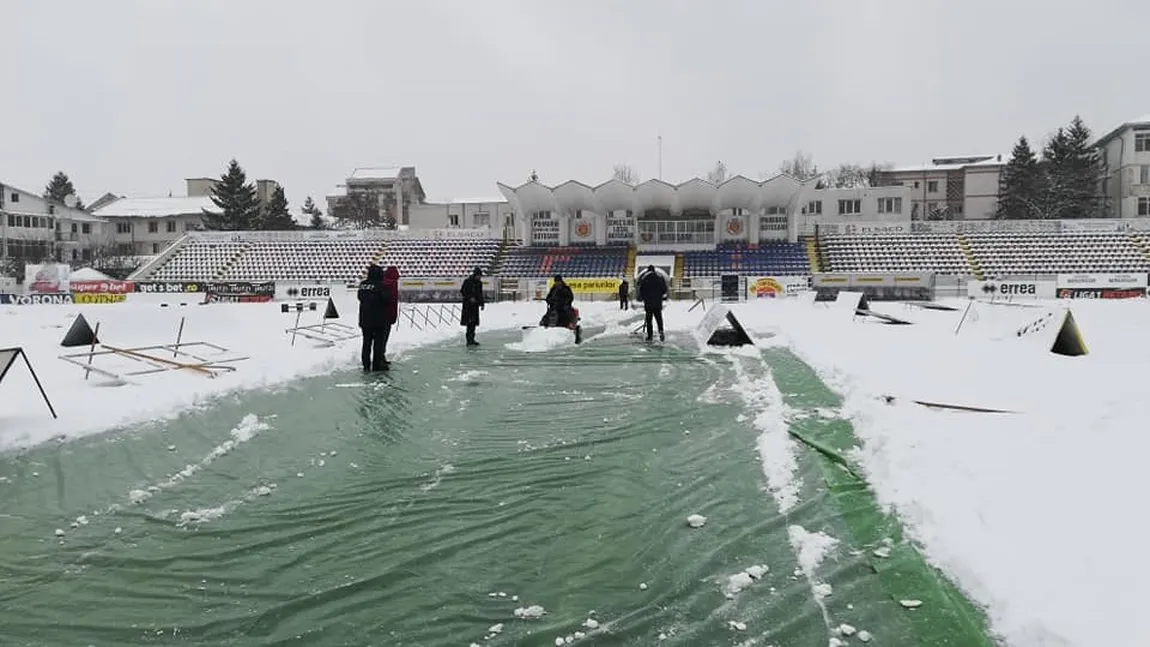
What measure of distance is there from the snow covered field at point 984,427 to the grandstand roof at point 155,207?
6801 centimetres

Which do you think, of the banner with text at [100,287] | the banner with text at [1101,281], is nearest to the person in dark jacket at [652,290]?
the banner with text at [1101,281]

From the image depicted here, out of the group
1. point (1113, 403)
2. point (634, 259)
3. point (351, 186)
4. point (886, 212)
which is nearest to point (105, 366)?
point (1113, 403)

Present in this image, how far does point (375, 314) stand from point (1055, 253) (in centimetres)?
4521

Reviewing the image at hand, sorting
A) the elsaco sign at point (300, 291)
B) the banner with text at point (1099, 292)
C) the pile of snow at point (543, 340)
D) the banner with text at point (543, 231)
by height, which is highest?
the banner with text at point (543, 231)

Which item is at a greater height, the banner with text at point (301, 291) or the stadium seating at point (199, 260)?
the stadium seating at point (199, 260)

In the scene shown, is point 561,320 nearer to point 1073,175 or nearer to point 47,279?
point 47,279

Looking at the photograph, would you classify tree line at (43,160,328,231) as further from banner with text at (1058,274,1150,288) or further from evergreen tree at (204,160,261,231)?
banner with text at (1058,274,1150,288)

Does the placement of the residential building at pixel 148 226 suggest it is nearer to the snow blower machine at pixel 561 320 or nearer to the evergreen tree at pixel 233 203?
the evergreen tree at pixel 233 203

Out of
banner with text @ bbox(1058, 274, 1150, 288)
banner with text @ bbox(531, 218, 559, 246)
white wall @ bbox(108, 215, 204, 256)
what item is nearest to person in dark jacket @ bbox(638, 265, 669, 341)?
banner with text @ bbox(1058, 274, 1150, 288)

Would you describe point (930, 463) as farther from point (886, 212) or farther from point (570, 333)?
point (886, 212)

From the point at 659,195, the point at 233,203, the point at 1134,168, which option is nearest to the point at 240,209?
the point at 233,203

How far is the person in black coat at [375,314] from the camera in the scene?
37.5 feet

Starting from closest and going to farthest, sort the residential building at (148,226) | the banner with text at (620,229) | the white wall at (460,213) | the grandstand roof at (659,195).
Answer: the grandstand roof at (659,195), the banner with text at (620,229), the white wall at (460,213), the residential building at (148,226)

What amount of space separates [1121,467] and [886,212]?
5624 centimetres
